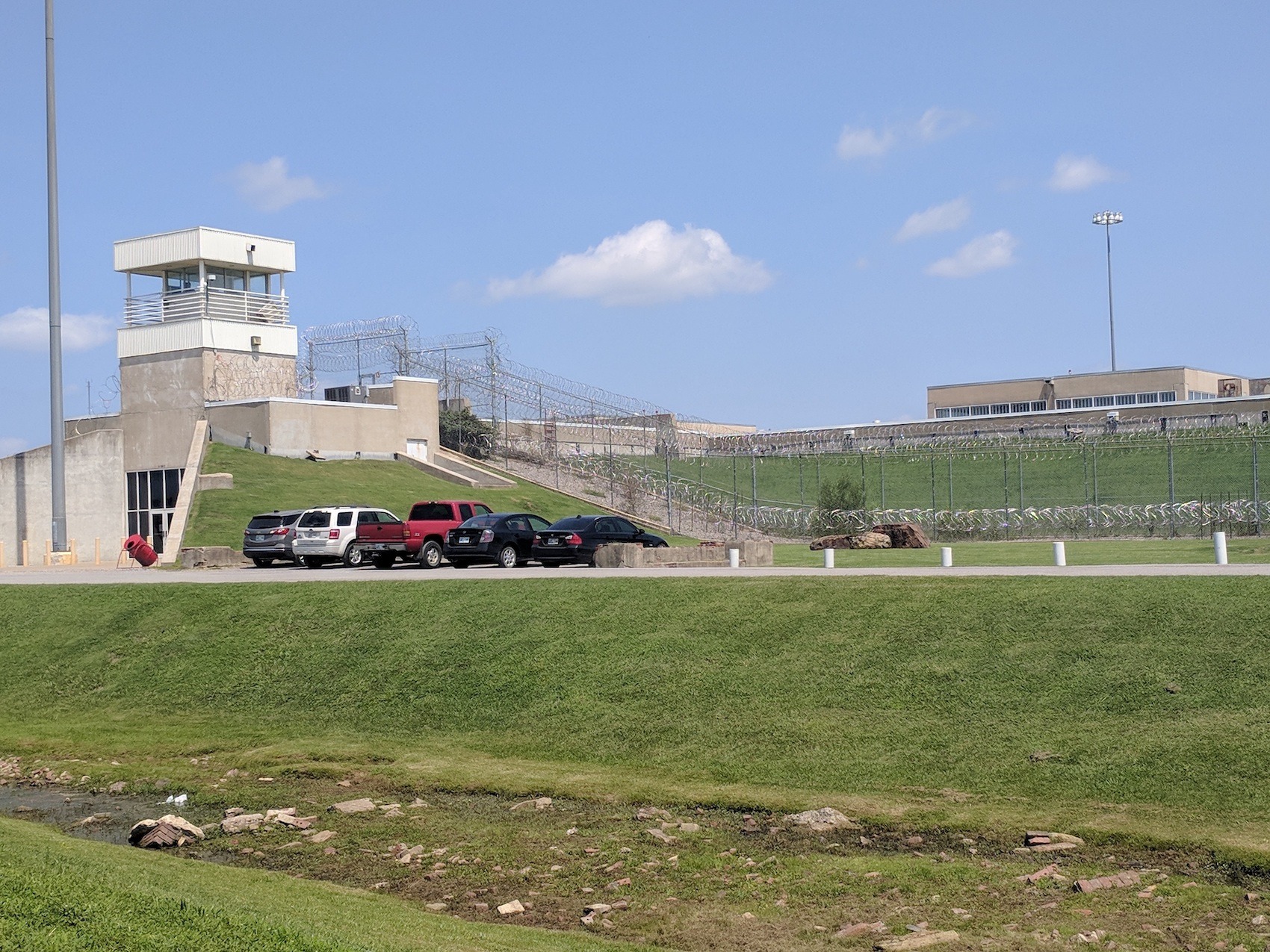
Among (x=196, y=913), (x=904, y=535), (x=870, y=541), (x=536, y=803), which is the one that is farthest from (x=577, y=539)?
(x=196, y=913)

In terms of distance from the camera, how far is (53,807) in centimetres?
1448

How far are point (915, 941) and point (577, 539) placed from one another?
22.6 m

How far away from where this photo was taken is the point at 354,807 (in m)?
13.6

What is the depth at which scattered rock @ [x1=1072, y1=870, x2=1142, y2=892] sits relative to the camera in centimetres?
976

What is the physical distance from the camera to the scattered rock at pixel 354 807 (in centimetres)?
1349

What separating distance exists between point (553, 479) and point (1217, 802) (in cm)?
4756

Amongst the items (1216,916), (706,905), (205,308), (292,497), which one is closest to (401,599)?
(706,905)

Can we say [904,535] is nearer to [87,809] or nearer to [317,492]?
[317,492]

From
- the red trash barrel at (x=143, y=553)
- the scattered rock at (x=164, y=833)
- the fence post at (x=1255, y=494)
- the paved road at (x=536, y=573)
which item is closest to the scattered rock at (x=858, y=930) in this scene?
the scattered rock at (x=164, y=833)

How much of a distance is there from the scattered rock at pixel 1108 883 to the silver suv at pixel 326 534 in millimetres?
26600

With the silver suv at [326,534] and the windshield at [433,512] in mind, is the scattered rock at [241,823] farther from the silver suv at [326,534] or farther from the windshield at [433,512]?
the silver suv at [326,534]

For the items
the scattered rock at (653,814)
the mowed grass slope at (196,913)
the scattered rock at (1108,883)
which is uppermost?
the mowed grass slope at (196,913)

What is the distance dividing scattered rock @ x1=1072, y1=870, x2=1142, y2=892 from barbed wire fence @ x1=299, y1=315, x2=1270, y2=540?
3124 centimetres

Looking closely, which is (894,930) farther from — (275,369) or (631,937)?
(275,369)
